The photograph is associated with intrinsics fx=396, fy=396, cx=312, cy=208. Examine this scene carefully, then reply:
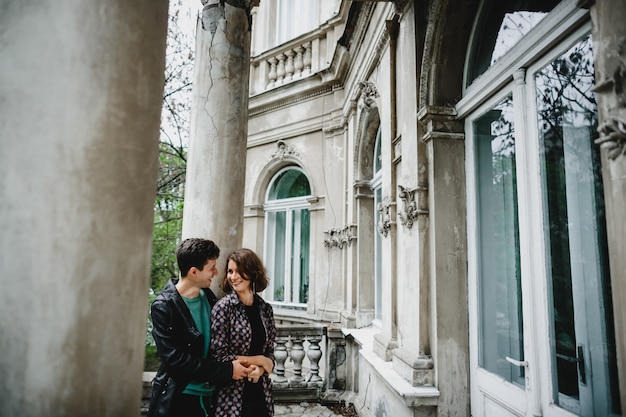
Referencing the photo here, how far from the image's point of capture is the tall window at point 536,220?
204 centimetres

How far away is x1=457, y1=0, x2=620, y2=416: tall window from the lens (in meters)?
2.04

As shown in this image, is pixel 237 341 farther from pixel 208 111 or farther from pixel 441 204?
pixel 441 204

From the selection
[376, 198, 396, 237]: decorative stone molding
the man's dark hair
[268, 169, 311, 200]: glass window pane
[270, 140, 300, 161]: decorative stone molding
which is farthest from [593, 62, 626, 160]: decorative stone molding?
[268, 169, 311, 200]: glass window pane

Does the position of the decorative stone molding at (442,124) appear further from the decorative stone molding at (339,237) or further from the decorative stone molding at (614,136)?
the decorative stone molding at (339,237)

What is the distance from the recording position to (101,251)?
876 millimetres

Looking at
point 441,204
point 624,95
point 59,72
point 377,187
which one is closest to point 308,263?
point 377,187

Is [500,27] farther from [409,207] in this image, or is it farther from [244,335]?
[244,335]

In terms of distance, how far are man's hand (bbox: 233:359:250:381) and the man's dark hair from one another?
1.83ft

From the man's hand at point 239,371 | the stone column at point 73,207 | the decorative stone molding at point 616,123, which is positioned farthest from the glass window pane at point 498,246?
the stone column at point 73,207

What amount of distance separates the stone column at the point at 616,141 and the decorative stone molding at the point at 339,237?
4908 millimetres

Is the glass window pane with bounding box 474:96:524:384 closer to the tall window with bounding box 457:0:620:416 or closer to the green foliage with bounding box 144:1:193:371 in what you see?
the tall window with bounding box 457:0:620:416

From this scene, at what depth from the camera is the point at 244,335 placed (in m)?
2.27

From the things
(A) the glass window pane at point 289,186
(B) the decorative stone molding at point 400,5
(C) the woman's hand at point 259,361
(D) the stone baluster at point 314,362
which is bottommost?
(D) the stone baluster at point 314,362

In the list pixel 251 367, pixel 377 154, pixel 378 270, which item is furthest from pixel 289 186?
pixel 251 367
